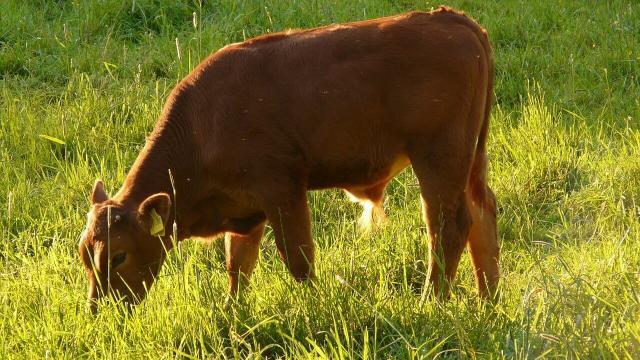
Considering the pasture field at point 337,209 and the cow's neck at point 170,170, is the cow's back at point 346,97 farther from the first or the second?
the pasture field at point 337,209

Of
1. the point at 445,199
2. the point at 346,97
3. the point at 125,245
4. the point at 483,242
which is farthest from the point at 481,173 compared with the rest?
the point at 125,245

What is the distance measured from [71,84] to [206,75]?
2994mm

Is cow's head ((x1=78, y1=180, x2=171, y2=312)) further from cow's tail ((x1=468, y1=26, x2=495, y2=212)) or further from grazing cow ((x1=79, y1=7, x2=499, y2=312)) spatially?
cow's tail ((x1=468, y1=26, x2=495, y2=212))

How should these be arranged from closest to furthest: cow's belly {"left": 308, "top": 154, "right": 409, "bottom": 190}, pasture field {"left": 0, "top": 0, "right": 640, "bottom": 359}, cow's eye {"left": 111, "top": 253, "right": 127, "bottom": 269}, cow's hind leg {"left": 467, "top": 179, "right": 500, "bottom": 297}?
pasture field {"left": 0, "top": 0, "right": 640, "bottom": 359} < cow's eye {"left": 111, "top": 253, "right": 127, "bottom": 269} < cow's belly {"left": 308, "top": 154, "right": 409, "bottom": 190} < cow's hind leg {"left": 467, "top": 179, "right": 500, "bottom": 297}

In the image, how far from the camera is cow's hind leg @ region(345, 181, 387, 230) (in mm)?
5457

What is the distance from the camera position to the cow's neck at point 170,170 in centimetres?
520

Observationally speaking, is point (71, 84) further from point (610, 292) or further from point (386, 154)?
point (610, 292)

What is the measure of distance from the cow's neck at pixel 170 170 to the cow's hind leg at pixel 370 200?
0.83 m

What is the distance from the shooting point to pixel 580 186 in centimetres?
629

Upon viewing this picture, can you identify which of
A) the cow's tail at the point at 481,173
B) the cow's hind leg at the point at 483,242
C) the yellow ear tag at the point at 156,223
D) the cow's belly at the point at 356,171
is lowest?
the cow's hind leg at the point at 483,242

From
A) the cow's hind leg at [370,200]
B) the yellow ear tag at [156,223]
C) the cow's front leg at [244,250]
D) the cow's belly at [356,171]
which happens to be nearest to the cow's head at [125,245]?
the yellow ear tag at [156,223]

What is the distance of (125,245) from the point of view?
489 centimetres

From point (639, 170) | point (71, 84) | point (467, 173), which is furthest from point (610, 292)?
point (71, 84)

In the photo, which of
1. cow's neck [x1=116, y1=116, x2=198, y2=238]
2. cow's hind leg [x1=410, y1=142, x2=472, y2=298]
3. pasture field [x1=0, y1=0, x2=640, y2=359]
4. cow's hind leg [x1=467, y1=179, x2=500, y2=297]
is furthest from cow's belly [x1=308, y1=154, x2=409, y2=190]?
cow's neck [x1=116, y1=116, x2=198, y2=238]
